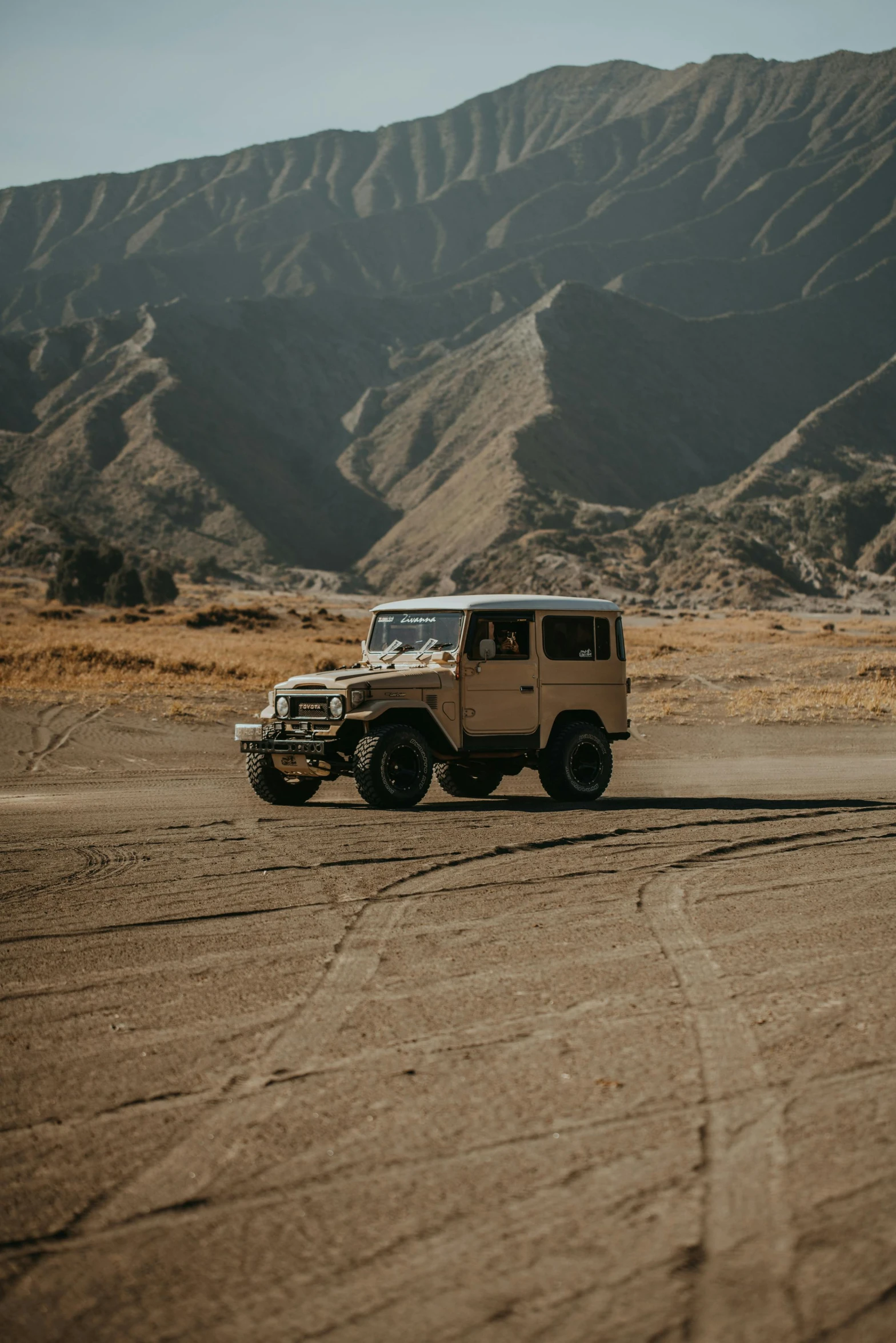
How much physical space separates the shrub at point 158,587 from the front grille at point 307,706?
7298 centimetres

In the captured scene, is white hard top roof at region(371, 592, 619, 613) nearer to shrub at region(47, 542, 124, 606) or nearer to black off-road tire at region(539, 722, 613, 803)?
black off-road tire at region(539, 722, 613, 803)

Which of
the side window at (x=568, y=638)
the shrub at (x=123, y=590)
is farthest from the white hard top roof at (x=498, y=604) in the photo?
the shrub at (x=123, y=590)

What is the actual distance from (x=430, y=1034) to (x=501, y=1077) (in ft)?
2.26

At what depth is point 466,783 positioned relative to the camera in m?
16.7

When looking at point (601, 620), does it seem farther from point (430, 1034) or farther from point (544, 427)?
point (544, 427)

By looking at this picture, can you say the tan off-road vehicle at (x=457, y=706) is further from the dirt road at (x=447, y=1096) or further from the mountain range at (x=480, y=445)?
the mountain range at (x=480, y=445)

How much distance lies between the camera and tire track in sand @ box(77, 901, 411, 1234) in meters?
4.45

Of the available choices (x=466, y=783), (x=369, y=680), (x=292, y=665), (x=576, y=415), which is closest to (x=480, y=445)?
(x=576, y=415)

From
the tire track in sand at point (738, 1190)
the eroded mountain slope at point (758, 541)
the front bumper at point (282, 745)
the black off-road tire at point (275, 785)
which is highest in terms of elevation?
the eroded mountain slope at point (758, 541)

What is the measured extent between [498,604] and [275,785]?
334 cm

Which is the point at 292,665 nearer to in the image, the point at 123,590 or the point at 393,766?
the point at 393,766

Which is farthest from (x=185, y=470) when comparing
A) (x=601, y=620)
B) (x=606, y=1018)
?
(x=606, y=1018)

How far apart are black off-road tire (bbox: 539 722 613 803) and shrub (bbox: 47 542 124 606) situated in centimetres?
7096

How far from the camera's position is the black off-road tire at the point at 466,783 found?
16.5 meters
